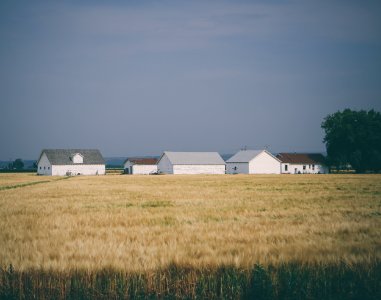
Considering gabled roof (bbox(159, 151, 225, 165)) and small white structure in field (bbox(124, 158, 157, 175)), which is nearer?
gabled roof (bbox(159, 151, 225, 165))

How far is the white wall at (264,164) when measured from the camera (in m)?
103

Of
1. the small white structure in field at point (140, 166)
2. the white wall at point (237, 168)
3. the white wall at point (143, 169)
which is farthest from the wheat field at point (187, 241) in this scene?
the small white structure in field at point (140, 166)

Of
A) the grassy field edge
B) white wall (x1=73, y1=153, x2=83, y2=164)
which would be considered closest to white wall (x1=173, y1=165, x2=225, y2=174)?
white wall (x1=73, y1=153, x2=83, y2=164)

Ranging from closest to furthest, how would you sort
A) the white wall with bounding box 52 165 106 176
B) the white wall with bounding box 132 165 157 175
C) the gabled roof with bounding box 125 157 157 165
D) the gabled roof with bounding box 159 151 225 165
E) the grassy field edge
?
the grassy field edge < the white wall with bounding box 52 165 106 176 < the gabled roof with bounding box 159 151 225 165 < the white wall with bounding box 132 165 157 175 < the gabled roof with bounding box 125 157 157 165

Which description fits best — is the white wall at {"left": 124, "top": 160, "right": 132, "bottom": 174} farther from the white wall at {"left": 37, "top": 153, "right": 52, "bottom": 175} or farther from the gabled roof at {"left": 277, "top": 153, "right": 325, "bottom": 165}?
the gabled roof at {"left": 277, "top": 153, "right": 325, "bottom": 165}

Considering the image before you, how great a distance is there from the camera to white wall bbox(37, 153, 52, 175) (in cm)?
10106

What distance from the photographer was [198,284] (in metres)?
6.86

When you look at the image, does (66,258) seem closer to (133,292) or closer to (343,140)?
(133,292)

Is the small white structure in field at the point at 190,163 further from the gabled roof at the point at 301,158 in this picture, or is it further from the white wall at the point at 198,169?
the gabled roof at the point at 301,158

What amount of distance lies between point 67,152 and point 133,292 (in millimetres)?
104009

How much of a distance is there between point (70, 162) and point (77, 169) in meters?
2.42

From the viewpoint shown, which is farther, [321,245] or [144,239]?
[144,239]

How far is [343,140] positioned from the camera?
89688mm

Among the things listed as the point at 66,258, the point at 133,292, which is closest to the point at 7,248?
the point at 66,258
